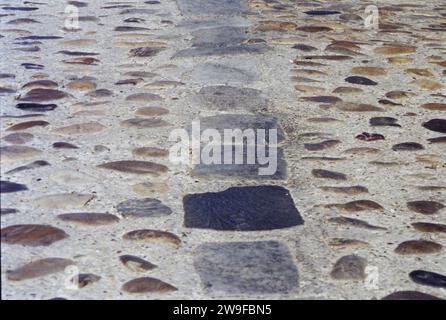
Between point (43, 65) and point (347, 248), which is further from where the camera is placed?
point (43, 65)

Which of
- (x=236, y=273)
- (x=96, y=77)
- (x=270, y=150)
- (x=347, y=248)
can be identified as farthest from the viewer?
(x=96, y=77)

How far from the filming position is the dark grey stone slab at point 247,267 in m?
2.79

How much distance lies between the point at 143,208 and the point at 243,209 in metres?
0.37

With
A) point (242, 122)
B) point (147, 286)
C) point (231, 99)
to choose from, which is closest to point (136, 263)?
point (147, 286)

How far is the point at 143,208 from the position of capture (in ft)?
10.9

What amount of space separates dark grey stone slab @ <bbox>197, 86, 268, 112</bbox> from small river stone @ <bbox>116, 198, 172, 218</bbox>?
116 centimetres

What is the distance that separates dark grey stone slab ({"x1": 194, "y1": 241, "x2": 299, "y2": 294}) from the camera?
2787mm

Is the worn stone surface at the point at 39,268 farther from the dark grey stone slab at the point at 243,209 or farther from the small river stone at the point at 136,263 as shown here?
the dark grey stone slab at the point at 243,209

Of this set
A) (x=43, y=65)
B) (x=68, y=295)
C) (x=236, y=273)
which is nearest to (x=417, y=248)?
(x=236, y=273)

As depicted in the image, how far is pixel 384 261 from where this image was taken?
118 inches

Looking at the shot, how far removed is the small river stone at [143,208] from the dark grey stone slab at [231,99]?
1162 millimetres
